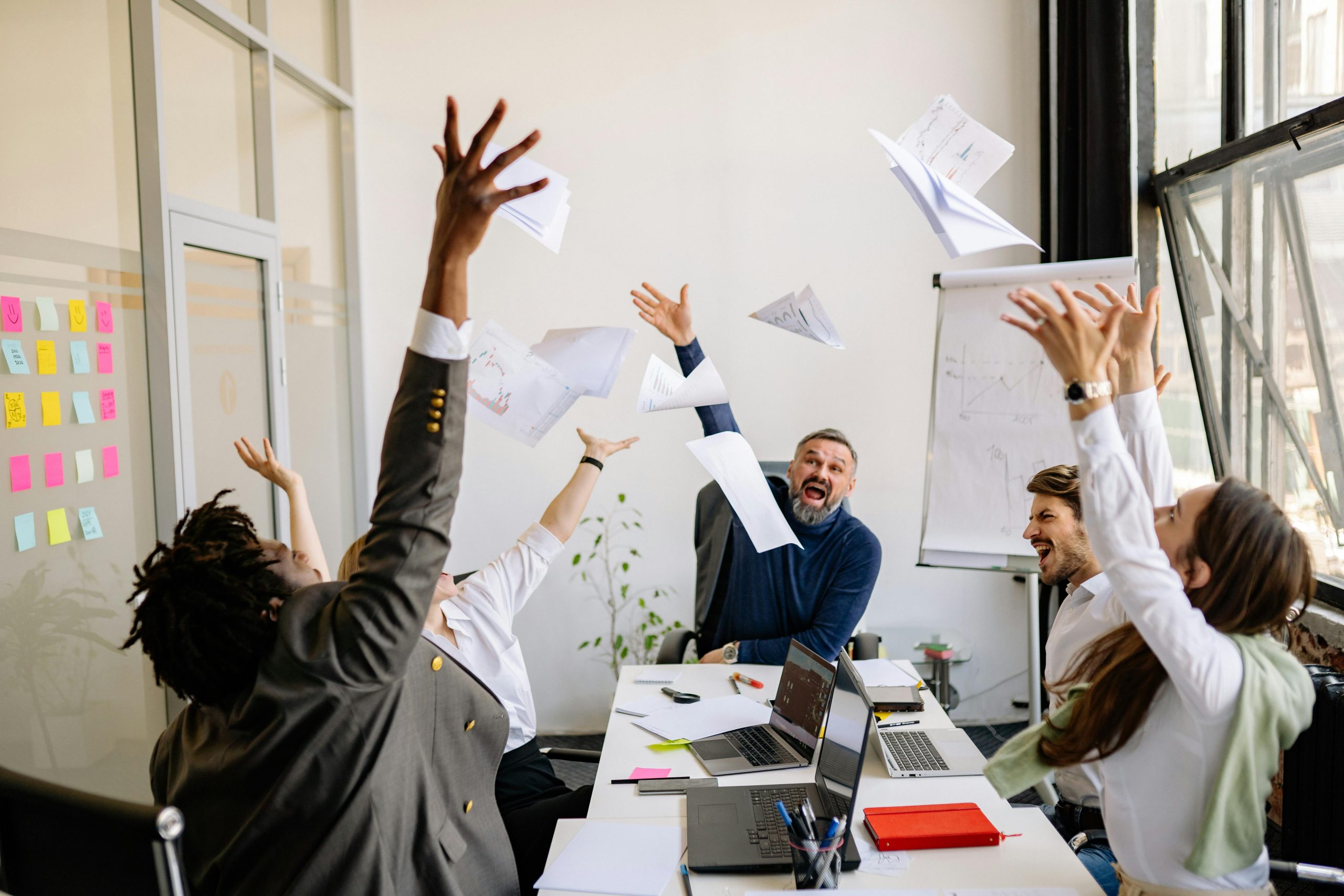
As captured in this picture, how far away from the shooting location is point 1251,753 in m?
1.25

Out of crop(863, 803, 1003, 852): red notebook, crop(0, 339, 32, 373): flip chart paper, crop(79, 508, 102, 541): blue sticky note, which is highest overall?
crop(0, 339, 32, 373): flip chart paper

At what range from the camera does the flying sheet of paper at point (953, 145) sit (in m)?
2.28

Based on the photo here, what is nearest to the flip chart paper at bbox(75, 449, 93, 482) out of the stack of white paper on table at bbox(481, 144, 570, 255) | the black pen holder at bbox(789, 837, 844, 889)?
the stack of white paper on table at bbox(481, 144, 570, 255)

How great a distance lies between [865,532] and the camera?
2.96 m

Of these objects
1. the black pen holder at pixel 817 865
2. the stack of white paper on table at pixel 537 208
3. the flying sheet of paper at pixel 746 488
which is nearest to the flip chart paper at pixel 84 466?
the stack of white paper on table at pixel 537 208

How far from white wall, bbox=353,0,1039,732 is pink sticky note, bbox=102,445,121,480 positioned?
5.40 feet

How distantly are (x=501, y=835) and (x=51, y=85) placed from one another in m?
2.16

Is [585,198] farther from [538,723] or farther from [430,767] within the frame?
[430,767]

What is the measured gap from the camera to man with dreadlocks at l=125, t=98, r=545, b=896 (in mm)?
1095

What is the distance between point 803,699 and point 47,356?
2.05m

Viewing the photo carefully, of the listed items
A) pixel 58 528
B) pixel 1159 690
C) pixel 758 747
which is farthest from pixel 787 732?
pixel 58 528

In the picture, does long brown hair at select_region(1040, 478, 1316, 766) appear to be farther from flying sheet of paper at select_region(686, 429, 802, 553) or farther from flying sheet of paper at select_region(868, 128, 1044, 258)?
flying sheet of paper at select_region(686, 429, 802, 553)

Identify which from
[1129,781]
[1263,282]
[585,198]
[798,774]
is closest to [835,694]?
[798,774]

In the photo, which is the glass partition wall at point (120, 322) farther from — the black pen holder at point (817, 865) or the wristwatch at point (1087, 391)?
the wristwatch at point (1087, 391)
